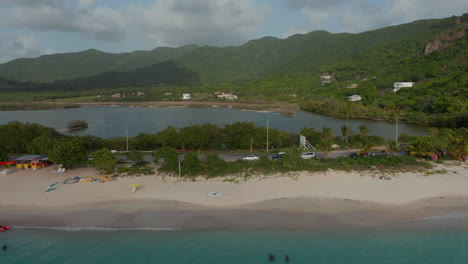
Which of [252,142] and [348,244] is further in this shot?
[252,142]

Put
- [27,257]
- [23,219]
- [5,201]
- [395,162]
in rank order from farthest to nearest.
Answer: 1. [395,162]
2. [5,201]
3. [23,219]
4. [27,257]

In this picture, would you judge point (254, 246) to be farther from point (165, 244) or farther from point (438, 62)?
point (438, 62)

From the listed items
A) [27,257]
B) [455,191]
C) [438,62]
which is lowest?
[27,257]

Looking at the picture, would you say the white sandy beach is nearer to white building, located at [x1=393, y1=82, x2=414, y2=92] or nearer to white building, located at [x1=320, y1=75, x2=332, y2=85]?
white building, located at [x1=393, y1=82, x2=414, y2=92]

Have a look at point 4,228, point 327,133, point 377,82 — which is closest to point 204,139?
point 327,133

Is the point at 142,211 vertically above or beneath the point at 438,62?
beneath

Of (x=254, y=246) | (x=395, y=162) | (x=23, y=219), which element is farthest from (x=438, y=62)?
(x=23, y=219)

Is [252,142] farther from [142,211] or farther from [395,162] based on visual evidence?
[142,211]

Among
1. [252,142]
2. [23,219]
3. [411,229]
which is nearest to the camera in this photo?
[411,229]
